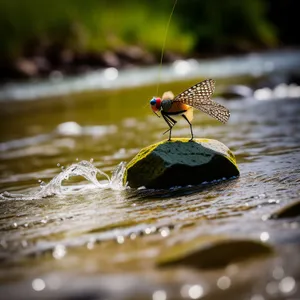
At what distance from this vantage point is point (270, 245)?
3934 millimetres

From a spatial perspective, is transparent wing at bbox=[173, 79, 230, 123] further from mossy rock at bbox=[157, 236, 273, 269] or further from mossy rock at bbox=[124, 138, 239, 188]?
mossy rock at bbox=[157, 236, 273, 269]

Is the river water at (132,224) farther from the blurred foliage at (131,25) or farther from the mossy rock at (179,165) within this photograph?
the blurred foliage at (131,25)

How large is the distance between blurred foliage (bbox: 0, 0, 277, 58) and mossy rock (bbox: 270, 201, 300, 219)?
2003 inches

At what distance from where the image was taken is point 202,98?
21.7 feet

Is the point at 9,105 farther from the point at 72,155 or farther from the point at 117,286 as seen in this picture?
the point at 117,286

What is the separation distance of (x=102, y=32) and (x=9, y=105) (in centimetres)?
4203

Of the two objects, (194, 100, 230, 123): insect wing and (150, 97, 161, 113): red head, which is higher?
(150, 97, 161, 113): red head

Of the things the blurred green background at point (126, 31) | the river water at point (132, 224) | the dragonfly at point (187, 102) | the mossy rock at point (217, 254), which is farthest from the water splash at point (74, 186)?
the blurred green background at point (126, 31)

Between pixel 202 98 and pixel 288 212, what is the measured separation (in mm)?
2309

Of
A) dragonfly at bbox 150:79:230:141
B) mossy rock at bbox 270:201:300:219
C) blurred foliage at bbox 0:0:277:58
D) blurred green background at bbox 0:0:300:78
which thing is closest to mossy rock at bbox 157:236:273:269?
mossy rock at bbox 270:201:300:219

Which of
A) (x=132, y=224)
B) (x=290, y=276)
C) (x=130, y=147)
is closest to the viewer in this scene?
(x=290, y=276)

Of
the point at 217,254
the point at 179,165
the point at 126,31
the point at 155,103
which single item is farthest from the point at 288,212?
the point at 126,31

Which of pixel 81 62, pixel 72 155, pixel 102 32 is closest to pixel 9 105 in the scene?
pixel 72 155

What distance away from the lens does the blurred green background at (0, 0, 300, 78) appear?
5684cm
